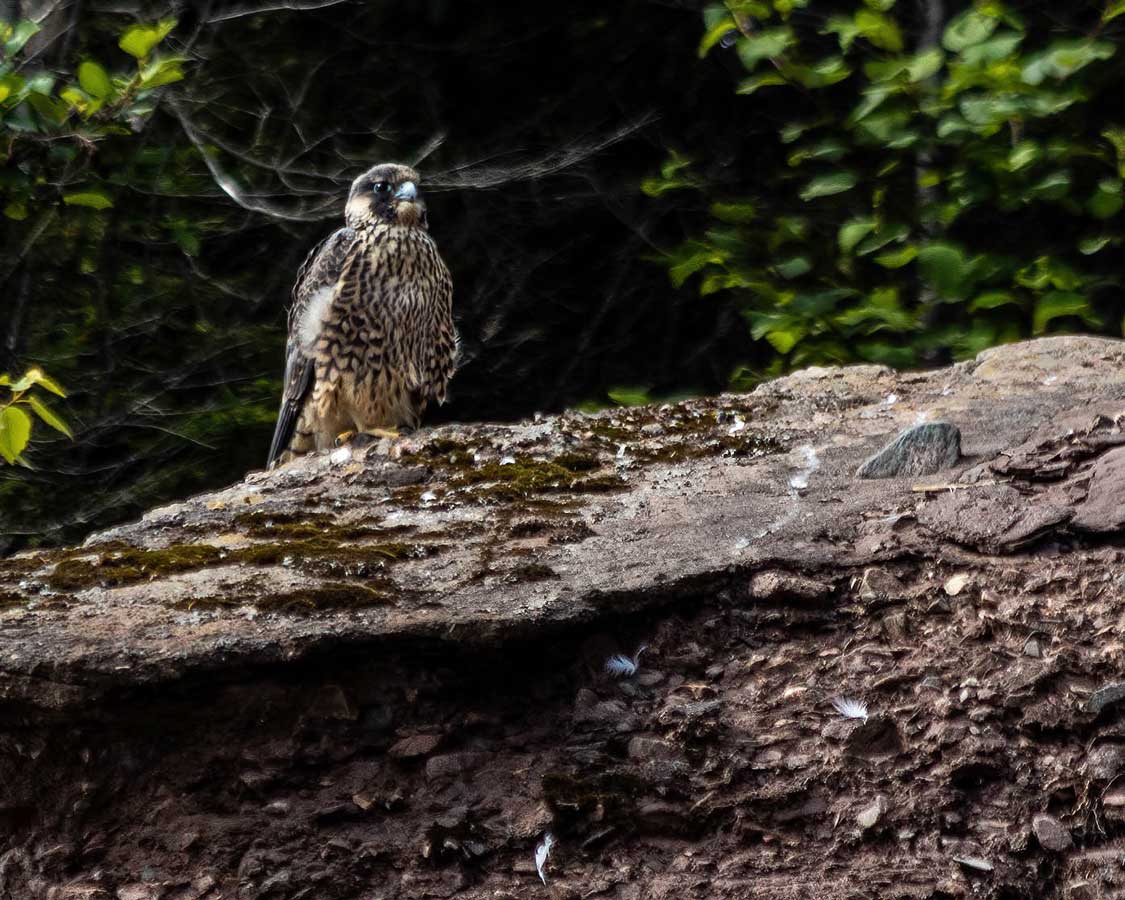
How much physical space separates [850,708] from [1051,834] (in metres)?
0.34

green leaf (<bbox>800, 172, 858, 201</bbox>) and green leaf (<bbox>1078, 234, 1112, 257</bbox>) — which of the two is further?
green leaf (<bbox>800, 172, 858, 201</bbox>)

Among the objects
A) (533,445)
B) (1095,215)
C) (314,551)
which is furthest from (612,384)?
(314,551)

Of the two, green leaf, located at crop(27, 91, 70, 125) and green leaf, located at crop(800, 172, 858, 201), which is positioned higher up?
green leaf, located at crop(27, 91, 70, 125)

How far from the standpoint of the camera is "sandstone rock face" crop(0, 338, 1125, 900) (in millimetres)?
2295

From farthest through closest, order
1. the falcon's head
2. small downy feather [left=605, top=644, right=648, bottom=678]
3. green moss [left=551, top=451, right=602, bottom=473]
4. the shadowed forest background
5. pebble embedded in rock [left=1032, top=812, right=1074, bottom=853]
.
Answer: the shadowed forest background
the falcon's head
green moss [left=551, top=451, right=602, bottom=473]
small downy feather [left=605, top=644, right=648, bottom=678]
pebble embedded in rock [left=1032, top=812, right=1074, bottom=853]

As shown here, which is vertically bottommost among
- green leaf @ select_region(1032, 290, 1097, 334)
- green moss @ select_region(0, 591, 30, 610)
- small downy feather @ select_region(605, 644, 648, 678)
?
green leaf @ select_region(1032, 290, 1097, 334)

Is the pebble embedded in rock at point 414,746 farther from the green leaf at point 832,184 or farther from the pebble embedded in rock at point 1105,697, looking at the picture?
the green leaf at point 832,184

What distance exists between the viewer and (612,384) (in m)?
6.18

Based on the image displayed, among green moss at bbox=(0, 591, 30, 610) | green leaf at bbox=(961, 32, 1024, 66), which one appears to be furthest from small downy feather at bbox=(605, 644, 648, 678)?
green leaf at bbox=(961, 32, 1024, 66)

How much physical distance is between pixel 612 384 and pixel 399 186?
59.0 inches

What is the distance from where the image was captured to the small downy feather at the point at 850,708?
2414 mm

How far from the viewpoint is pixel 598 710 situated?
2.47m

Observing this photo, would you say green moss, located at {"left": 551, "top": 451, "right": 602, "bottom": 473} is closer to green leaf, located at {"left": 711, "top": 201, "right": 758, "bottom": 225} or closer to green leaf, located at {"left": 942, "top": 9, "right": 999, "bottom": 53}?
green leaf, located at {"left": 942, "top": 9, "right": 999, "bottom": 53}

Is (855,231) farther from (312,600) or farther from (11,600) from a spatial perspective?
(11,600)
